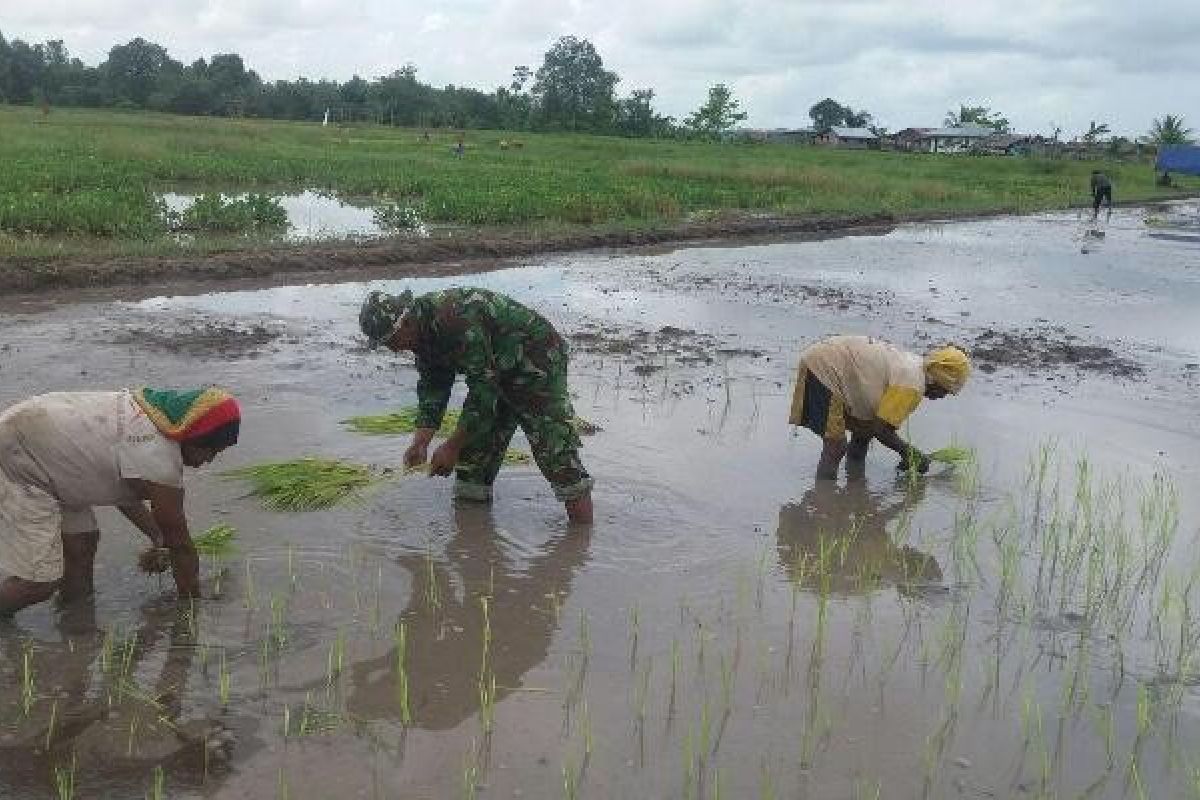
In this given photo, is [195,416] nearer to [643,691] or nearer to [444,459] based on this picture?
[444,459]

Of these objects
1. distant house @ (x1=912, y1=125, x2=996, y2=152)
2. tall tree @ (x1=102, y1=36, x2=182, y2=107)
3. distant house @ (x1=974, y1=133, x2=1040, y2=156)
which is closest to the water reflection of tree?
tall tree @ (x1=102, y1=36, x2=182, y2=107)

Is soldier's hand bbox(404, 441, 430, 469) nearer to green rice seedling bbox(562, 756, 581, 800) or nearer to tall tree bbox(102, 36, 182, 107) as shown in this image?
green rice seedling bbox(562, 756, 581, 800)

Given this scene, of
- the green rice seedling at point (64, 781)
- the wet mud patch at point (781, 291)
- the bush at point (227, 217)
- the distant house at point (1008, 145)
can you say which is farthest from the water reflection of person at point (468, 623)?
the distant house at point (1008, 145)

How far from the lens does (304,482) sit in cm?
517

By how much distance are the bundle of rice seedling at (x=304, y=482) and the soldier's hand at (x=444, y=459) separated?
Answer: 2.02ft

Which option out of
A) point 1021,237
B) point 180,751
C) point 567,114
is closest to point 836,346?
point 180,751

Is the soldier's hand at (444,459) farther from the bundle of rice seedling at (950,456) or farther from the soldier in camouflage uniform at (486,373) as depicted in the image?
the bundle of rice seedling at (950,456)

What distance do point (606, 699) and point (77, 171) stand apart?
16.6 meters

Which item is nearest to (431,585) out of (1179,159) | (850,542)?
(850,542)

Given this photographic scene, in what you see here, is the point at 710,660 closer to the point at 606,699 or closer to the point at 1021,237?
the point at 606,699

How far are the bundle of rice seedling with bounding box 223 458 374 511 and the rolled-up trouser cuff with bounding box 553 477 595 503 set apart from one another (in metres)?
→ 0.95

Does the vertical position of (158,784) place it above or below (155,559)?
below

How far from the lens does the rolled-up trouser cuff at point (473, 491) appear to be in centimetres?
527

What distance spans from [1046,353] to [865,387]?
17.5 feet
